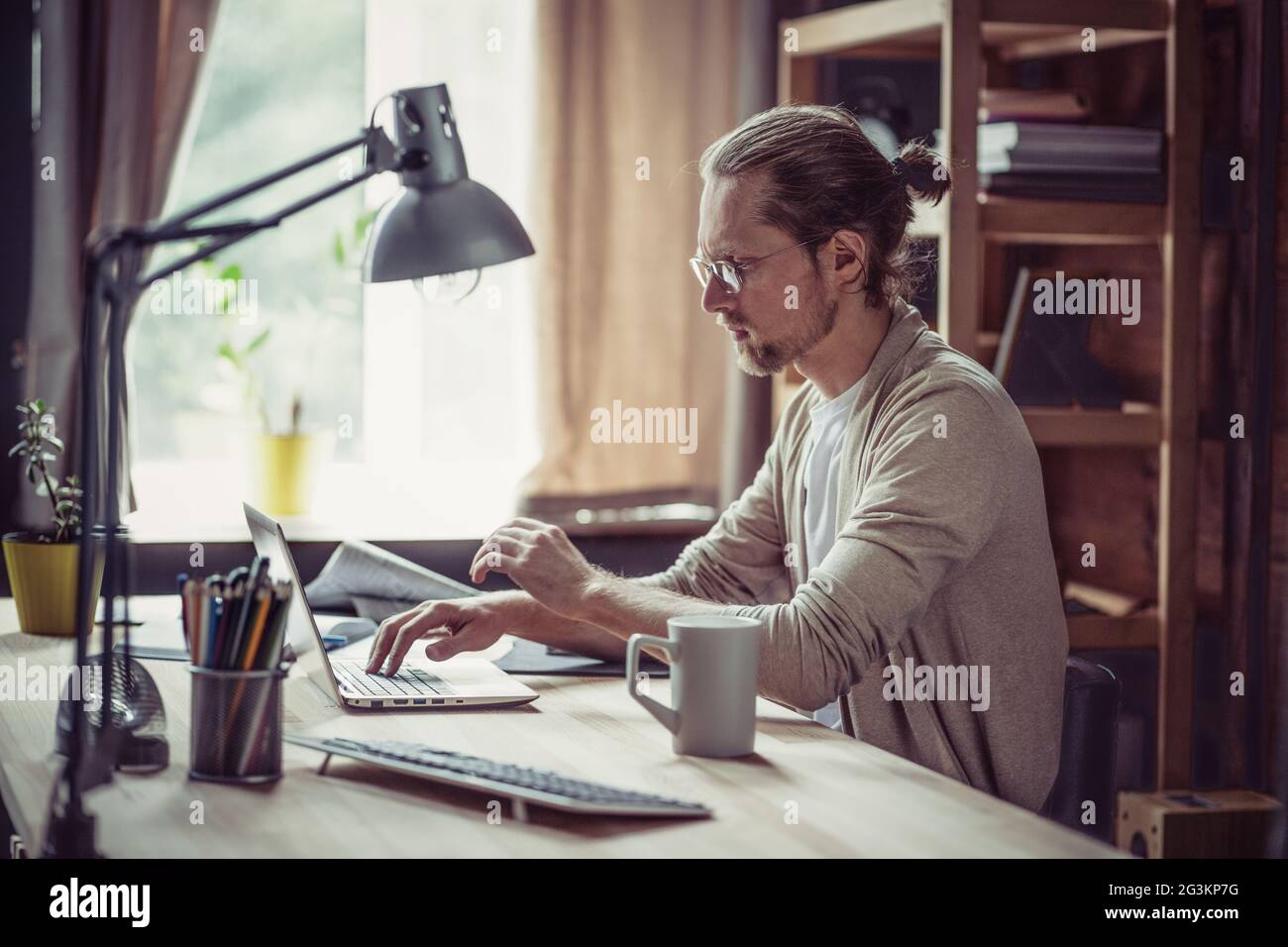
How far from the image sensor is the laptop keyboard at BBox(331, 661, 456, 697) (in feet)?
4.99

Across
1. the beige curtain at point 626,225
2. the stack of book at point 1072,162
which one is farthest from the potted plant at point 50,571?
the stack of book at point 1072,162

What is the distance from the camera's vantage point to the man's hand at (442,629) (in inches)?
64.0

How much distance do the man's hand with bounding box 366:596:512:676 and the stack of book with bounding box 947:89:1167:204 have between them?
4.34ft

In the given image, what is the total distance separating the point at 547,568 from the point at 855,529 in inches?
13.7

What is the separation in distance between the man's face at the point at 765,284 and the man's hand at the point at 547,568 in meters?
0.39

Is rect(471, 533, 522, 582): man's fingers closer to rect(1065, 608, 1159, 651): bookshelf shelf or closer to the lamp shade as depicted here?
the lamp shade

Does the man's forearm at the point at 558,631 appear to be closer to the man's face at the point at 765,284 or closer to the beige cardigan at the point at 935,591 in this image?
the beige cardigan at the point at 935,591

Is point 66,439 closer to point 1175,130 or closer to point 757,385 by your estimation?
point 757,385

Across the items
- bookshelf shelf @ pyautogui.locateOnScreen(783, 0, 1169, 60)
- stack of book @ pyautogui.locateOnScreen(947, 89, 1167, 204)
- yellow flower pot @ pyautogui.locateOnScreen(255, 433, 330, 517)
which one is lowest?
yellow flower pot @ pyautogui.locateOnScreen(255, 433, 330, 517)

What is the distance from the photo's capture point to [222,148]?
9.66ft

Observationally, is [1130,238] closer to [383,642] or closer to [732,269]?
[732,269]

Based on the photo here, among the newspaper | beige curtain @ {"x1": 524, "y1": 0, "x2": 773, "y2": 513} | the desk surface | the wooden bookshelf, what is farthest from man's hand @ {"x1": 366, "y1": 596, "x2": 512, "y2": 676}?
beige curtain @ {"x1": 524, "y1": 0, "x2": 773, "y2": 513}

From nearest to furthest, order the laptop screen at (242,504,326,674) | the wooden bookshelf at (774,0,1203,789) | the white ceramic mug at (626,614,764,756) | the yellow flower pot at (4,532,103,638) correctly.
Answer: the white ceramic mug at (626,614,764,756), the laptop screen at (242,504,326,674), the yellow flower pot at (4,532,103,638), the wooden bookshelf at (774,0,1203,789)

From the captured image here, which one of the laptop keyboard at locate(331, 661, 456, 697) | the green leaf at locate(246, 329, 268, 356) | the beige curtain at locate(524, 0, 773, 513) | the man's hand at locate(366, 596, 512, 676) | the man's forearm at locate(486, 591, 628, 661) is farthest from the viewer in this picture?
the beige curtain at locate(524, 0, 773, 513)
